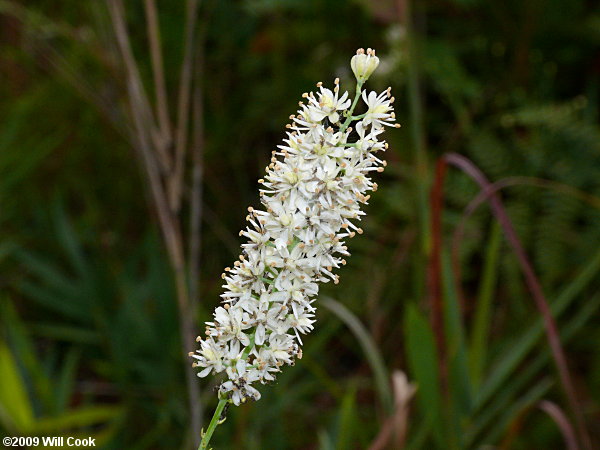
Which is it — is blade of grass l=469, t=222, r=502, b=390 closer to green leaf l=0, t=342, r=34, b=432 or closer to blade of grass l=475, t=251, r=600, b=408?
blade of grass l=475, t=251, r=600, b=408

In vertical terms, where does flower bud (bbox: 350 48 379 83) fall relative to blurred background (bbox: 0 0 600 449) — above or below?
below

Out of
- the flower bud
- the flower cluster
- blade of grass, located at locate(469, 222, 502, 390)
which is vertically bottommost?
the flower cluster

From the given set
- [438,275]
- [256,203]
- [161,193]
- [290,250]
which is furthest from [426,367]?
[256,203]

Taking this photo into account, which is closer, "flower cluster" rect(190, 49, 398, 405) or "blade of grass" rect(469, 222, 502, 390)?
"flower cluster" rect(190, 49, 398, 405)

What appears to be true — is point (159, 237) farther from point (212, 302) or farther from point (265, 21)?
point (265, 21)

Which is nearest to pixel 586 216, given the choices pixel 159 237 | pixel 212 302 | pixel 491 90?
pixel 491 90

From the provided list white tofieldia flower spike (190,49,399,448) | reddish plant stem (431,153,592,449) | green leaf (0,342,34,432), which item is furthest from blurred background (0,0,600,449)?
Result: white tofieldia flower spike (190,49,399,448)

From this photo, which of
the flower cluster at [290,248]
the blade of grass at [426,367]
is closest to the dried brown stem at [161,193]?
the blade of grass at [426,367]
